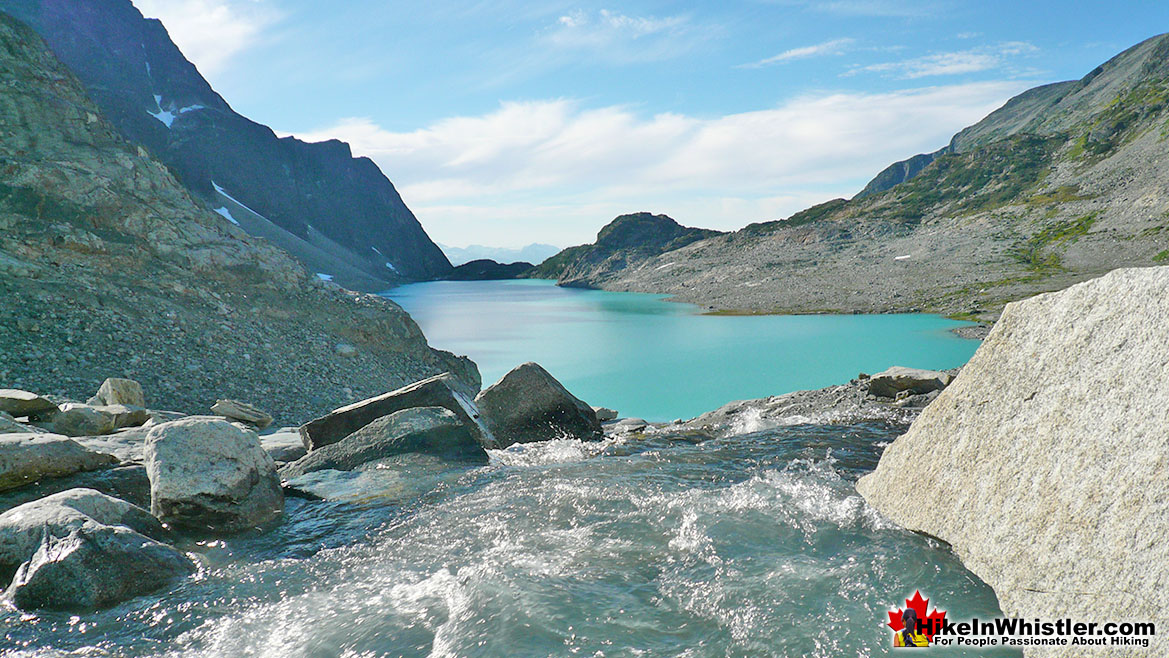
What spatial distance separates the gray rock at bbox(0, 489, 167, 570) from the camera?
7.38 m

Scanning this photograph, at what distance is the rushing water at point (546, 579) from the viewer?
6.23 meters

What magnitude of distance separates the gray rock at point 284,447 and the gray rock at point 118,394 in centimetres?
417

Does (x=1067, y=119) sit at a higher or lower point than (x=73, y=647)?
higher

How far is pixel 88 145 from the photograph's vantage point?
2838 centimetres

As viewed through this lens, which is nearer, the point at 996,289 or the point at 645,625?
the point at 645,625

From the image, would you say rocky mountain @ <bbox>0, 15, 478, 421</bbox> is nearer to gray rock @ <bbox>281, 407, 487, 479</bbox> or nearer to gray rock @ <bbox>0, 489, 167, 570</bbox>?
gray rock @ <bbox>281, 407, 487, 479</bbox>

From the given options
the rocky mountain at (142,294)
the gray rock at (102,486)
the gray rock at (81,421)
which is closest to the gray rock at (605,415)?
the rocky mountain at (142,294)

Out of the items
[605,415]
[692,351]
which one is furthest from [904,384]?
[692,351]

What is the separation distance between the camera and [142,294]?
77.2 feet

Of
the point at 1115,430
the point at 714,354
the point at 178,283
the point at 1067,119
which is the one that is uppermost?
the point at 1067,119

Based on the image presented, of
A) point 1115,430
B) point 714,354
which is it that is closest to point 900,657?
point 1115,430

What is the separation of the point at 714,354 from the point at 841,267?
2635 inches

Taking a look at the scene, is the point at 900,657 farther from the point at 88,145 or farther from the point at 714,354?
the point at 714,354

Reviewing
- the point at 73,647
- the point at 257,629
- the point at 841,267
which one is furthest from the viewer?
the point at 841,267
